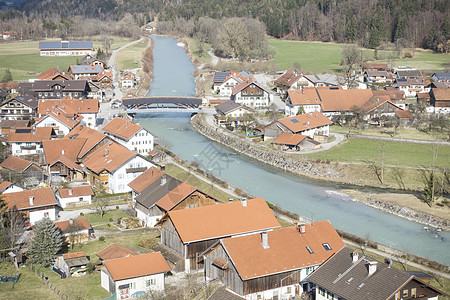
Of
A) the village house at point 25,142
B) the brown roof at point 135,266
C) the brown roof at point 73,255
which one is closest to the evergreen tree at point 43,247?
the brown roof at point 73,255

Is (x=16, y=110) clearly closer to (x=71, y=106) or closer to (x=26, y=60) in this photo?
(x=71, y=106)

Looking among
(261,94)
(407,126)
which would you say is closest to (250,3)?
(261,94)

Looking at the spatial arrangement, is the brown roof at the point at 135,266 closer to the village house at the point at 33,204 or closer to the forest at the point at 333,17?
the village house at the point at 33,204

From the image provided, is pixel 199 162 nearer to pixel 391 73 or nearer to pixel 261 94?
pixel 261 94

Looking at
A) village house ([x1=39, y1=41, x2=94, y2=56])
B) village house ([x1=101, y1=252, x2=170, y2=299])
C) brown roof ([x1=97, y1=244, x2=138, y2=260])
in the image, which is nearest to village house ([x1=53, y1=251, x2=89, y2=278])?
brown roof ([x1=97, y1=244, x2=138, y2=260])

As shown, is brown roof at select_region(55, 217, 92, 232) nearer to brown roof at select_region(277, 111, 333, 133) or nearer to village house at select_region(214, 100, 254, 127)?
brown roof at select_region(277, 111, 333, 133)

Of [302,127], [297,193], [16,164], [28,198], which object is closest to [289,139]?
[302,127]
